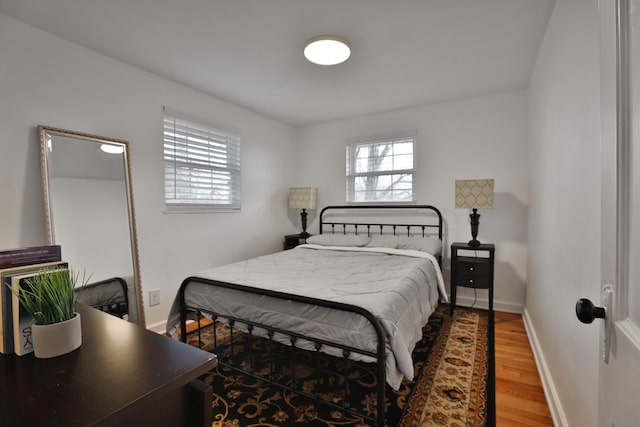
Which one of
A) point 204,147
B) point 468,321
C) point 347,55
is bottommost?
point 468,321

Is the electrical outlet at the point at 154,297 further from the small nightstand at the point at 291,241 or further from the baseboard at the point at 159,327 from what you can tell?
the small nightstand at the point at 291,241

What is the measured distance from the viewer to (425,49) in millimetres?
2395

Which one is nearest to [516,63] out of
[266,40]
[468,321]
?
[266,40]

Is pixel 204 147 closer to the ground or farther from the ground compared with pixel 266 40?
closer to the ground

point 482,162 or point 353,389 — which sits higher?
point 482,162

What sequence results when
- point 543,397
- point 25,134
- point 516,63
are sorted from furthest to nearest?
1. point 516,63
2. point 25,134
3. point 543,397

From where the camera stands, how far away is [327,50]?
2307 mm

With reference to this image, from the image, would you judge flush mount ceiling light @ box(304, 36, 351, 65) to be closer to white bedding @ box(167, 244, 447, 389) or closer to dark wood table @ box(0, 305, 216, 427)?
white bedding @ box(167, 244, 447, 389)

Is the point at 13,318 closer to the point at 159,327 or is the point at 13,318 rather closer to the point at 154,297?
the point at 154,297

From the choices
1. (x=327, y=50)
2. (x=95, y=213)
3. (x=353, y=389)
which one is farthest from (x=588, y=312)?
(x=95, y=213)

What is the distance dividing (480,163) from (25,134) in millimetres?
4155

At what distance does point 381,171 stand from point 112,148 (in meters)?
3.02

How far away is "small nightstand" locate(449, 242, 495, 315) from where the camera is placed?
3035 mm

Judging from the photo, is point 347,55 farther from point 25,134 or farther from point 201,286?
point 25,134
